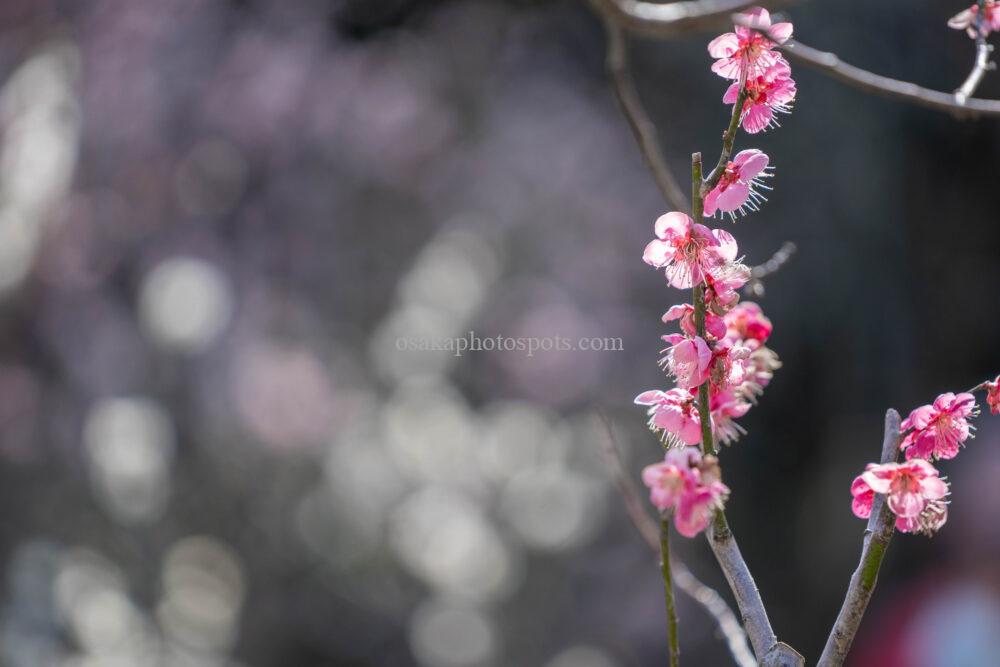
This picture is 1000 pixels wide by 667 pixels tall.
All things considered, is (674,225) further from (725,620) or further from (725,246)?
(725,620)

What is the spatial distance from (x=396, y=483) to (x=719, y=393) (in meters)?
1.74

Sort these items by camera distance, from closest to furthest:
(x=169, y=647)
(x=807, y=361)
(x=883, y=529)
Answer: (x=883, y=529) < (x=169, y=647) < (x=807, y=361)

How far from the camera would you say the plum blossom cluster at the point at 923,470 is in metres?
0.46

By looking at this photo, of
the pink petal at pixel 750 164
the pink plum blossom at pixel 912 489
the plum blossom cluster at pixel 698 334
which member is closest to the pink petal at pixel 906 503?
the pink plum blossom at pixel 912 489

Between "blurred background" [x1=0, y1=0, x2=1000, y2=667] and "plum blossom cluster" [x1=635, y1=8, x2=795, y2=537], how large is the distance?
167 centimetres

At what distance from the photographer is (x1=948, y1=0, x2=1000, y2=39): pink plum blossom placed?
0.62 meters

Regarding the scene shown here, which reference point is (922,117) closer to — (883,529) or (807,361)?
(807,361)

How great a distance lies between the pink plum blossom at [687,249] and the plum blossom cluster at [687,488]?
116 mm

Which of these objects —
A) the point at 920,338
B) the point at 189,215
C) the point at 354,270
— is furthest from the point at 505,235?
the point at 920,338

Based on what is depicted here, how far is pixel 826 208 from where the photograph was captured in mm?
2287

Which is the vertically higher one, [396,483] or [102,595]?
[396,483]

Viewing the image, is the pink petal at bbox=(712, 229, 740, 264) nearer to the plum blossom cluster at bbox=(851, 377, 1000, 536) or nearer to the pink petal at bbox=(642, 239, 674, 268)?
the pink petal at bbox=(642, 239, 674, 268)

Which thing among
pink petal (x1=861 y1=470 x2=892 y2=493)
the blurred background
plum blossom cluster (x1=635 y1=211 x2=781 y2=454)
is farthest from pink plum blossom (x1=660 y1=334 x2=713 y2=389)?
the blurred background

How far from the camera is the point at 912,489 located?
1.51 ft
